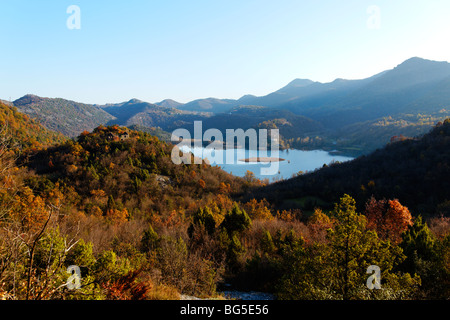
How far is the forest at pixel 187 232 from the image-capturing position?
7980 millimetres

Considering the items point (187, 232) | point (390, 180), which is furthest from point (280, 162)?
point (187, 232)

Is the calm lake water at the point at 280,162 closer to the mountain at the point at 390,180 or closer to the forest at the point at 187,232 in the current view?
the mountain at the point at 390,180

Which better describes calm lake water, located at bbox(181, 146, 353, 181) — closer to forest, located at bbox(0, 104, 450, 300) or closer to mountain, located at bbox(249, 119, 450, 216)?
mountain, located at bbox(249, 119, 450, 216)

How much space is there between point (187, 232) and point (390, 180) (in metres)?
52.9

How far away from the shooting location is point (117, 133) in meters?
69.9

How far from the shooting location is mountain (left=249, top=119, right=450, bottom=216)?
4997 centimetres

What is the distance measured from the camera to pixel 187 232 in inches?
1030

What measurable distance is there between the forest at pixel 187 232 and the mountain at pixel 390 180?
1.38 ft

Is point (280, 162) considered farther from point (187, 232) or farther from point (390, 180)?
point (187, 232)

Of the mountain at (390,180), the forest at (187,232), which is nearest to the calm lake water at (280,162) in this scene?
the mountain at (390,180)

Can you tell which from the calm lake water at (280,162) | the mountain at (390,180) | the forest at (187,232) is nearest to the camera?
the forest at (187,232)

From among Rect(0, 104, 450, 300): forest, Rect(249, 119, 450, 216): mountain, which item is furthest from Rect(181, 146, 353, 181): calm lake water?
Rect(0, 104, 450, 300): forest
